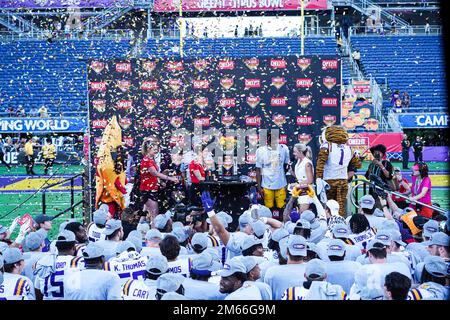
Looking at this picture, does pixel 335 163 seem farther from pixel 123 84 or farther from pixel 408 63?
pixel 408 63

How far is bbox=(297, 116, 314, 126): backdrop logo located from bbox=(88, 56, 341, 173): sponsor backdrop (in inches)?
0.7

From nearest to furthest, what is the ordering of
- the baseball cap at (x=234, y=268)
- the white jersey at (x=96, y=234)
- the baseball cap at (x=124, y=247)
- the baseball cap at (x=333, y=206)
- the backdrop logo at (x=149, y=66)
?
the baseball cap at (x=234, y=268) < the baseball cap at (x=124, y=247) < the white jersey at (x=96, y=234) < the baseball cap at (x=333, y=206) < the backdrop logo at (x=149, y=66)

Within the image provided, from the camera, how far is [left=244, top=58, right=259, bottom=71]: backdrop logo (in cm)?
1178

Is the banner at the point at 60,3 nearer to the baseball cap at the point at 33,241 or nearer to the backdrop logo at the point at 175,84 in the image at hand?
the backdrop logo at the point at 175,84

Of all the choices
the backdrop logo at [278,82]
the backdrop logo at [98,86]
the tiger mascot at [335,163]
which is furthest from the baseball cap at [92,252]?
the backdrop logo at [278,82]

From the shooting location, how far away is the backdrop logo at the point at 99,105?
11695 mm

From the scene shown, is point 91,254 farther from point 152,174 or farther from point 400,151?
point 400,151

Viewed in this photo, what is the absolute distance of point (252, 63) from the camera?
11812 millimetres

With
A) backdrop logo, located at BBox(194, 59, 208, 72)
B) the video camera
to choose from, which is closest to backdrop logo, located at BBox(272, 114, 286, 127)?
backdrop logo, located at BBox(194, 59, 208, 72)

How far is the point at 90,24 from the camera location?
3158 cm

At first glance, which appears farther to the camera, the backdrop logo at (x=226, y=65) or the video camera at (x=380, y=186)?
the backdrop logo at (x=226, y=65)

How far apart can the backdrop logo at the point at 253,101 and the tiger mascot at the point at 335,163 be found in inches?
99.7

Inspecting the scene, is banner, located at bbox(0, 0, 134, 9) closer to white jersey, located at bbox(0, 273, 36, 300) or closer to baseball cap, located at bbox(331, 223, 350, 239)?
baseball cap, located at bbox(331, 223, 350, 239)
